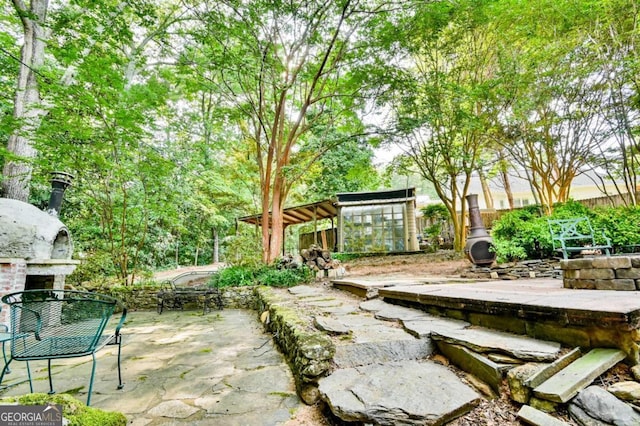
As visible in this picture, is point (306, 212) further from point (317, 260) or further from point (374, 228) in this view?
point (317, 260)

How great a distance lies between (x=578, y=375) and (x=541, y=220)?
5.73 m

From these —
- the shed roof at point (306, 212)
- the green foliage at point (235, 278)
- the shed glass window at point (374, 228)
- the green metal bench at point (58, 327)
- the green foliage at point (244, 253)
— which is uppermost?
the shed roof at point (306, 212)

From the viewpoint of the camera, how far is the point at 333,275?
21.6ft

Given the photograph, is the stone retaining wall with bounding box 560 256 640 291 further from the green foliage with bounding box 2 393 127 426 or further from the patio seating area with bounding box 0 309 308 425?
the green foliage with bounding box 2 393 127 426

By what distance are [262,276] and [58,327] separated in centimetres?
464

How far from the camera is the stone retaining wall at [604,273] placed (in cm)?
259

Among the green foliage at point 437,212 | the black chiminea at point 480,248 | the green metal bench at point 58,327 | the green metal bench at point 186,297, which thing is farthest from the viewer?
the green foliage at point 437,212

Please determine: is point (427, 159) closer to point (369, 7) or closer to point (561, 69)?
point (561, 69)

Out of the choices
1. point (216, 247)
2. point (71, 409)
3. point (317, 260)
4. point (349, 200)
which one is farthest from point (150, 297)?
point (216, 247)

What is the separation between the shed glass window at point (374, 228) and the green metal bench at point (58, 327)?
34.0ft

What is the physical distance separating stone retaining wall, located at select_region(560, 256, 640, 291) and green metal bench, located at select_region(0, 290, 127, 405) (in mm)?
4148

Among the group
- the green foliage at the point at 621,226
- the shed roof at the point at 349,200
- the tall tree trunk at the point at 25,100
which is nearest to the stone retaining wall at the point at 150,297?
the tall tree trunk at the point at 25,100

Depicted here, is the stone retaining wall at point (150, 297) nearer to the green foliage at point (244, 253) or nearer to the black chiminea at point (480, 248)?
the green foliage at point (244, 253)

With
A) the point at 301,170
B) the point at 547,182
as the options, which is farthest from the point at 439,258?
the point at 301,170
